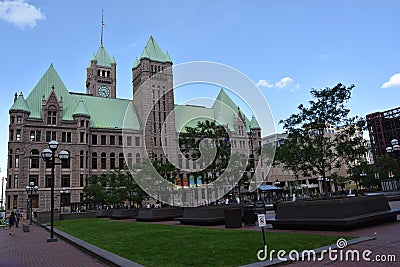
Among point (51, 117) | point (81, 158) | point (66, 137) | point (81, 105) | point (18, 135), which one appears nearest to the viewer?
→ point (18, 135)

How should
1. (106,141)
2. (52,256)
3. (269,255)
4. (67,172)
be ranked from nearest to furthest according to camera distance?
(269,255) < (52,256) < (67,172) < (106,141)

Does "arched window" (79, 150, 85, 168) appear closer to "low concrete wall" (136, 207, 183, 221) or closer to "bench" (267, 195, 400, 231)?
"low concrete wall" (136, 207, 183, 221)

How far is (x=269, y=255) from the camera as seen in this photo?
882cm

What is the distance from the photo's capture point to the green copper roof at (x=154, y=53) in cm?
8819

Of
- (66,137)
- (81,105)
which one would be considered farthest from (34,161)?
(81,105)

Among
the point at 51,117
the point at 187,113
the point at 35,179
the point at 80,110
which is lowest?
the point at 35,179

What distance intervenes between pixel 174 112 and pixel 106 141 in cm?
1995

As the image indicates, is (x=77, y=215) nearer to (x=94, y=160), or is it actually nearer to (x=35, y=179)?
(x=35, y=179)

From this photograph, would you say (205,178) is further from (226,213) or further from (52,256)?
(52,256)

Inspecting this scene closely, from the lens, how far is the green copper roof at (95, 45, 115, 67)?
98.1m

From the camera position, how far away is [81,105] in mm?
74312

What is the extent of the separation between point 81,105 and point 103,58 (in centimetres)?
2969

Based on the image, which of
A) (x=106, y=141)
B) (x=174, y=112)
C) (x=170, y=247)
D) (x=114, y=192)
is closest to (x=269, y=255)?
(x=170, y=247)

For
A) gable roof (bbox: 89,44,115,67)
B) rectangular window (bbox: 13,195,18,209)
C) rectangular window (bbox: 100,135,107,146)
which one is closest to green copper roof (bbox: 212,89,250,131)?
rectangular window (bbox: 100,135,107,146)
